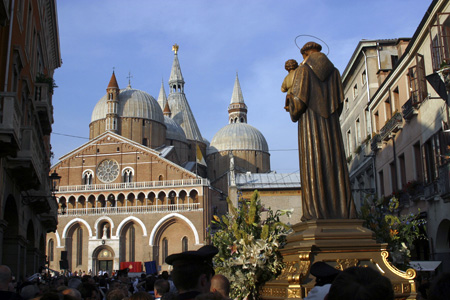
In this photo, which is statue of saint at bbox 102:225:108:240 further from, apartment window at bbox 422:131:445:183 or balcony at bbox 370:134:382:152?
apartment window at bbox 422:131:445:183

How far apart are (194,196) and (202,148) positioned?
75.7ft

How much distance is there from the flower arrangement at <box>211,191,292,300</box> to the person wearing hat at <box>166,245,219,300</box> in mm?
2444

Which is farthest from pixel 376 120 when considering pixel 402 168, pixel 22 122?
pixel 22 122

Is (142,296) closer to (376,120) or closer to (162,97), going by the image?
(376,120)

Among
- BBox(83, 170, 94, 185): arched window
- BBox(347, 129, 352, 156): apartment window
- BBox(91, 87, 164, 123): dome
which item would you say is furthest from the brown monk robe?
BBox(91, 87, 164, 123): dome

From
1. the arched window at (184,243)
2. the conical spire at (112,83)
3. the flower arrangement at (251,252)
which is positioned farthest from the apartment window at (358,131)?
the conical spire at (112,83)

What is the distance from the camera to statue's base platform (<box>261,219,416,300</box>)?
5582mm

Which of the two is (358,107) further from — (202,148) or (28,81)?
(202,148)

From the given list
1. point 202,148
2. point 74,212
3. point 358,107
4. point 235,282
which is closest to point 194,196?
point 74,212

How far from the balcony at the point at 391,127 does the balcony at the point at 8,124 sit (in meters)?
14.5

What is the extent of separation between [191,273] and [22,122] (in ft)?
44.7

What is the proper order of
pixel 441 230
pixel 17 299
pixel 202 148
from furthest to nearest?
pixel 202 148
pixel 441 230
pixel 17 299

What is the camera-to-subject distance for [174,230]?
52.1m

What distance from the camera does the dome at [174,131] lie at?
6819 cm
